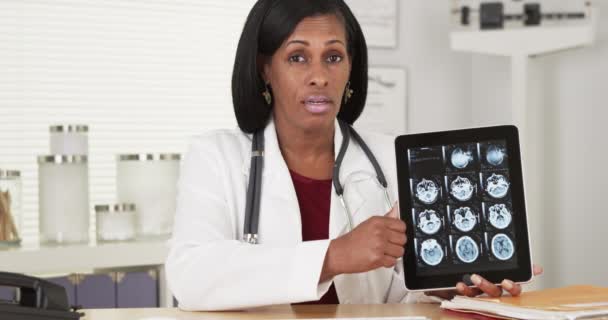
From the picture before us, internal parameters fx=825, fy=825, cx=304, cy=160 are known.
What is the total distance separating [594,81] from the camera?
3479 millimetres

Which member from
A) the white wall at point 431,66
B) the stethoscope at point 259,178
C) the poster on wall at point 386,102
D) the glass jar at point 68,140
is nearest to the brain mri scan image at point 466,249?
the stethoscope at point 259,178

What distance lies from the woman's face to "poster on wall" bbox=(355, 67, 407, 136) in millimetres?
2246

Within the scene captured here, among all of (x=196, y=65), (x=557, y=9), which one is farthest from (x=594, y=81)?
(x=196, y=65)

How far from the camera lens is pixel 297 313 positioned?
54.0 inches

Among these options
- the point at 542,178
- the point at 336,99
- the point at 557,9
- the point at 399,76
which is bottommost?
the point at 542,178

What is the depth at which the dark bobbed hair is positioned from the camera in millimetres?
1664

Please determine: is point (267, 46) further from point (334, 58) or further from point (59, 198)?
point (59, 198)

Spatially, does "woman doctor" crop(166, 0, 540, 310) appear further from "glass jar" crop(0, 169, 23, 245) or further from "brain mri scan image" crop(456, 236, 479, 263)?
"glass jar" crop(0, 169, 23, 245)

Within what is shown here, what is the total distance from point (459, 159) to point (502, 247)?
0.16m

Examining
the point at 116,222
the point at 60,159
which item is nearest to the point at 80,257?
the point at 116,222

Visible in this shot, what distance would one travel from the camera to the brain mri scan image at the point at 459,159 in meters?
1.36

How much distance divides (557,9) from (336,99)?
2309 mm

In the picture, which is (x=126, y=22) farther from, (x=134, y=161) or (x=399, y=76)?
(x=399, y=76)

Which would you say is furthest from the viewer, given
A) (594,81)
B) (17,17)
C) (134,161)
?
(594,81)
